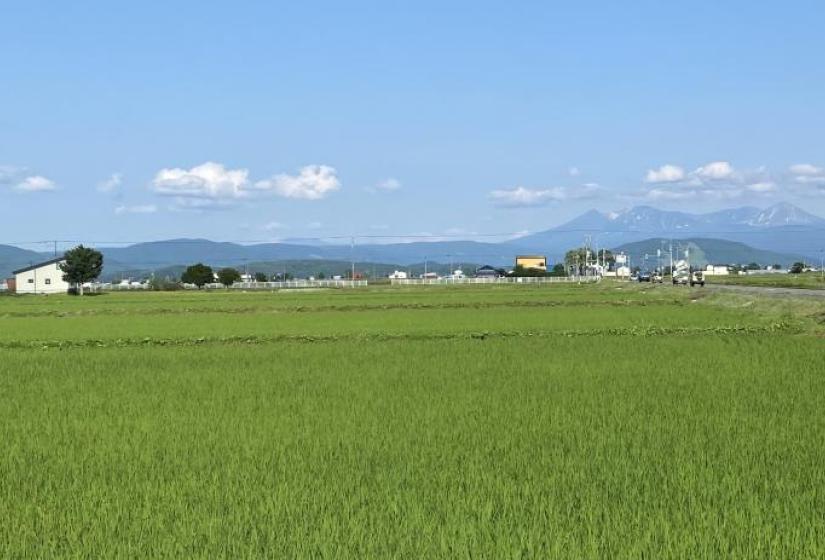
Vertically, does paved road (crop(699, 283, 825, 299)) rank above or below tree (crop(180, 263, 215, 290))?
below

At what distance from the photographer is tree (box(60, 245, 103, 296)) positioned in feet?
302

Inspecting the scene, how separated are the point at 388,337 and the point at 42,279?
316ft

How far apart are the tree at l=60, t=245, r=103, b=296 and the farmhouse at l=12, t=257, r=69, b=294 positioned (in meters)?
18.3

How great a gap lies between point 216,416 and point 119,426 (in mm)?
1120

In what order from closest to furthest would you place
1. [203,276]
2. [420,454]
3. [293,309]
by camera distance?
[420,454]
[293,309]
[203,276]

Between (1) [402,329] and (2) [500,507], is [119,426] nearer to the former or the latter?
(2) [500,507]

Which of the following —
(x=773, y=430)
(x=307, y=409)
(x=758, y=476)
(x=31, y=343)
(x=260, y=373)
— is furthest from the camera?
(x=31, y=343)

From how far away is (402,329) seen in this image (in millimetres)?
28062

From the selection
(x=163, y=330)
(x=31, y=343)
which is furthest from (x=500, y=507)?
(x=163, y=330)

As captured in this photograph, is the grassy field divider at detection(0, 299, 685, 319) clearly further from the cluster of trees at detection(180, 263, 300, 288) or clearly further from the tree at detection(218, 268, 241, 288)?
the tree at detection(218, 268, 241, 288)

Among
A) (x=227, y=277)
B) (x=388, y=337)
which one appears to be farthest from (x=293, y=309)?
(x=227, y=277)

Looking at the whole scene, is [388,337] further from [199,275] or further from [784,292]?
[199,275]

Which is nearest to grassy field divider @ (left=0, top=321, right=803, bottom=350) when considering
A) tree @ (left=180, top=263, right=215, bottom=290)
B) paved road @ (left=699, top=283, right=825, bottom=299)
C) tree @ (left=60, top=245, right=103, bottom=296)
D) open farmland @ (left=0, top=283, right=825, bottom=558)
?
open farmland @ (left=0, top=283, right=825, bottom=558)

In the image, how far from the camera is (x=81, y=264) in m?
92.0
